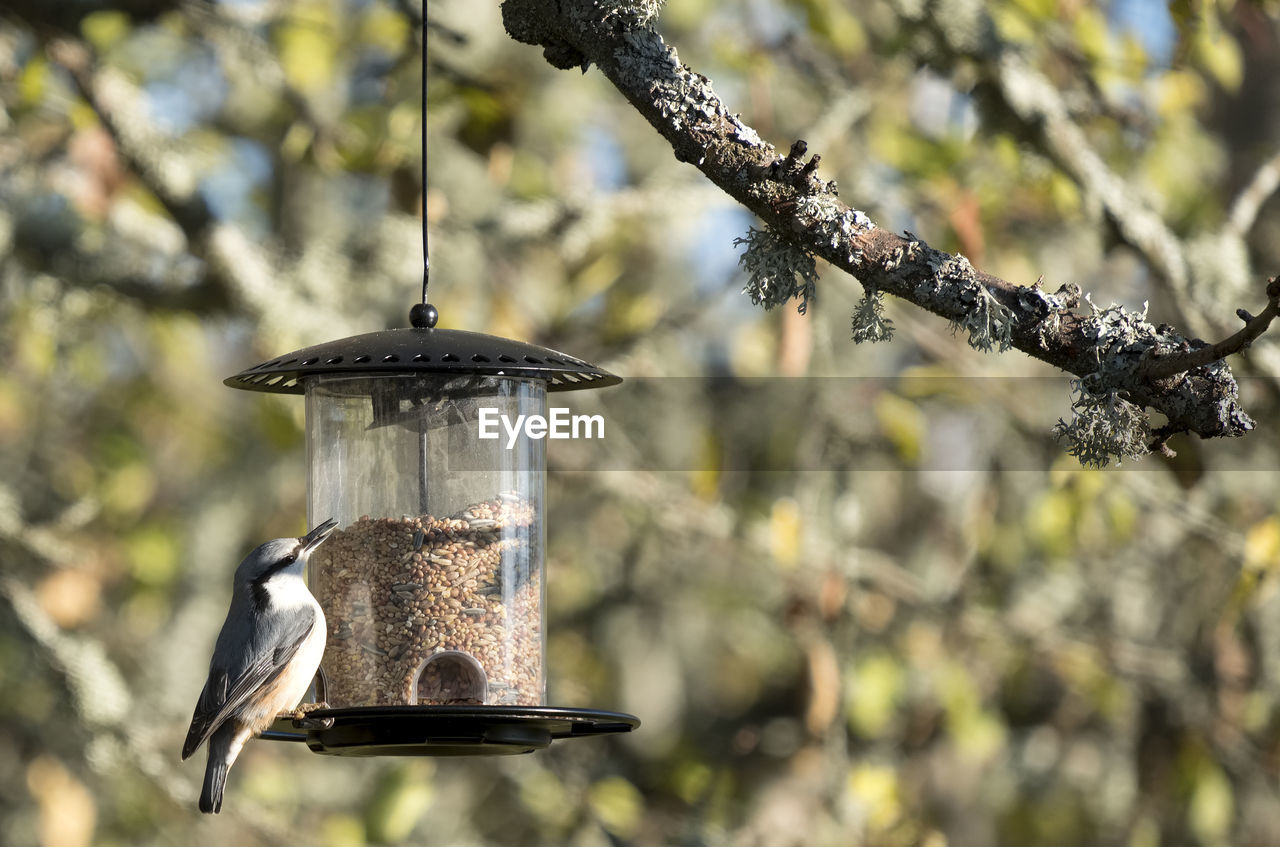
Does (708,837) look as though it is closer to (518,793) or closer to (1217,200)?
(518,793)

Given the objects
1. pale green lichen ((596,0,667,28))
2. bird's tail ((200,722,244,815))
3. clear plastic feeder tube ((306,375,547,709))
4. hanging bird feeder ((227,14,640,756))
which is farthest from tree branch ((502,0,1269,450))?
bird's tail ((200,722,244,815))

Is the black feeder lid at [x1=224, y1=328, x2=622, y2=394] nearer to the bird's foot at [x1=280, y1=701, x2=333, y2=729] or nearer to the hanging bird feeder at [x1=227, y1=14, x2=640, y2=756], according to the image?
the hanging bird feeder at [x1=227, y1=14, x2=640, y2=756]

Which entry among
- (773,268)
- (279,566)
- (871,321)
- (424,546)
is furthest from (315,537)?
(871,321)

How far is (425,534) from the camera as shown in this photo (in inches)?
135

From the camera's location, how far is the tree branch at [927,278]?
242cm

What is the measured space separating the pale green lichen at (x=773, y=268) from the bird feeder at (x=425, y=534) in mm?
576

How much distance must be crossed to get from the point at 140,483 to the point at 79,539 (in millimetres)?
1191

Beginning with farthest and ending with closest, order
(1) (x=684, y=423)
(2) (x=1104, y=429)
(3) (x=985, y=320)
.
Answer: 1. (1) (x=684, y=423)
2. (2) (x=1104, y=429)
3. (3) (x=985, y=320)

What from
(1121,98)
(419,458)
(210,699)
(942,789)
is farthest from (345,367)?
(942,789)

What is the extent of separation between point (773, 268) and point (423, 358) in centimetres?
73

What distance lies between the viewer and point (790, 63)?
251 inches

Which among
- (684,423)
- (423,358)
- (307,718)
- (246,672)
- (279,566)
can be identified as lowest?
(307,718)

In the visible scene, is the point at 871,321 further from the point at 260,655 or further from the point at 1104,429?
the point at 260,655

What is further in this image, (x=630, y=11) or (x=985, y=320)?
(x=630, y=11)
